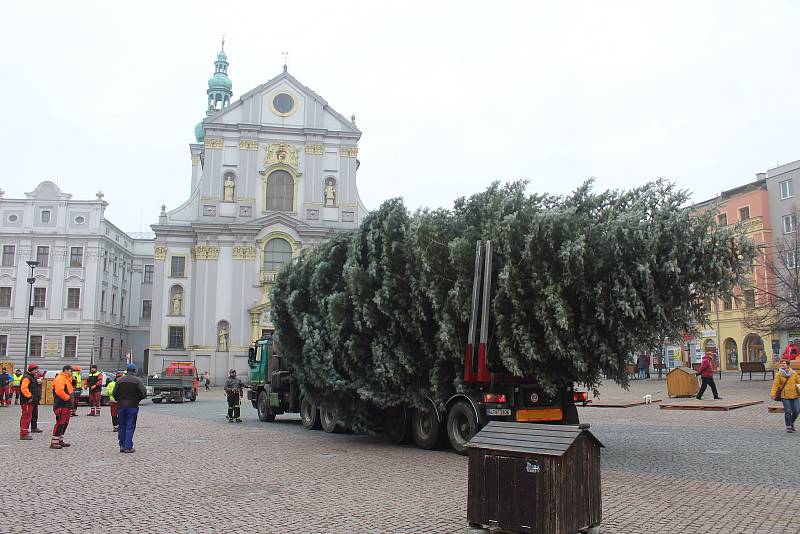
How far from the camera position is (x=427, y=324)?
45.4ft

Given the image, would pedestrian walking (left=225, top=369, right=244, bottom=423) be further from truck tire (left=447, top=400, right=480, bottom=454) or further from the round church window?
the round church window

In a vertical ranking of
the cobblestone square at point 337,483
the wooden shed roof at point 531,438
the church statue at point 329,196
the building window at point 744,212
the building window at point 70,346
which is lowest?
the cobblestone square at point 337,483

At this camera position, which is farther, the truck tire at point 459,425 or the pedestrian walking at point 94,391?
the pedestrian walking at point 94,391

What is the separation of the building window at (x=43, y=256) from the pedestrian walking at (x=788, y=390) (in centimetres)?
5678

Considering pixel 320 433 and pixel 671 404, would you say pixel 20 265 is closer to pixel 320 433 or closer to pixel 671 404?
pixel 320 433

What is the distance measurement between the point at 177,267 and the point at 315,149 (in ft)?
45.1

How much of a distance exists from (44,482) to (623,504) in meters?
7.70

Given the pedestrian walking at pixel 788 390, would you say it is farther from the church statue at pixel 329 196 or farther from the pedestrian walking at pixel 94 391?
the church statue at pixel 329 196

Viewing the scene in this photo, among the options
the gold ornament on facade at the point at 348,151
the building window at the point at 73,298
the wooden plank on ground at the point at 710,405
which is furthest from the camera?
the building window at the point at 73,298

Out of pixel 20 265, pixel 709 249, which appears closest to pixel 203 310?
pixel 20 265

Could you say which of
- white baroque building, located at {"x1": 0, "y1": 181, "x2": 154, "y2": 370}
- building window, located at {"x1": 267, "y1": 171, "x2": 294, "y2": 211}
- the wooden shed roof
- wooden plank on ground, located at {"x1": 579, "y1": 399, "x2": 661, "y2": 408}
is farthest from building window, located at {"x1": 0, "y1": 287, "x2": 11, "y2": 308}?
the wooden shed roof

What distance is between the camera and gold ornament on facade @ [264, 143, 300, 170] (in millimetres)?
54562

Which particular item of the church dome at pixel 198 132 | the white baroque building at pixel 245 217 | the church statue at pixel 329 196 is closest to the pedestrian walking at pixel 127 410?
the white baroque building at pixel 245 217

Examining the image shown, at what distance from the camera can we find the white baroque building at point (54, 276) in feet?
188
